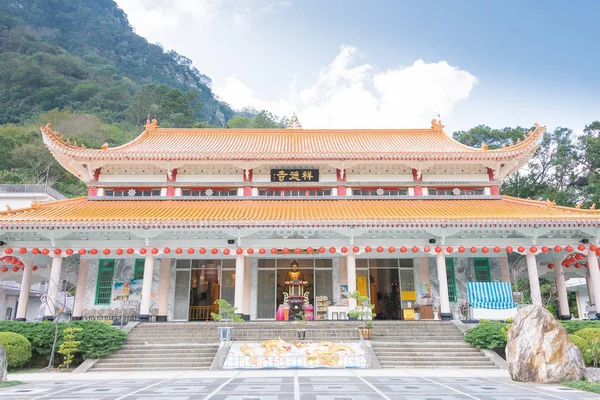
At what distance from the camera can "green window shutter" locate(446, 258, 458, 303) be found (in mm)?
16719

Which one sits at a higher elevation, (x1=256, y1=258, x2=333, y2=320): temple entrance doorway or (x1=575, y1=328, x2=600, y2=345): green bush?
(x1=256, y1=258, x2=333, y2=320): temple entrance doorway

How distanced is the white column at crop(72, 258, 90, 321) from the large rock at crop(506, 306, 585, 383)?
1506 cm

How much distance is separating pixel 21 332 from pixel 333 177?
40.7 feet

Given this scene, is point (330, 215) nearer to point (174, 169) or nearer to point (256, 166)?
point (256, 166)

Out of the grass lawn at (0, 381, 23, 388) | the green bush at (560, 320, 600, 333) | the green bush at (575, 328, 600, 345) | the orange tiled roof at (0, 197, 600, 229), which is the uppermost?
the orange tiled roof at (0, 197, 600, 229)

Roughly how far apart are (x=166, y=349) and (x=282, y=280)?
648cm

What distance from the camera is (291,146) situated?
2033 centimetres

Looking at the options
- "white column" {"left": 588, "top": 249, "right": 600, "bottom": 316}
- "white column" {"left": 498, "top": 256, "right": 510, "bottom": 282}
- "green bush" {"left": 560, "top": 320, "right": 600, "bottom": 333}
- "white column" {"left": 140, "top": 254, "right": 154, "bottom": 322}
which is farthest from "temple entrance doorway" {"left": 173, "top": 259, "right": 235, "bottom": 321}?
"white column" {"left": 588, "top": 249, "right": 600, "bottom": 316}

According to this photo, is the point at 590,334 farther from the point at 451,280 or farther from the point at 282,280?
the point at 282,280

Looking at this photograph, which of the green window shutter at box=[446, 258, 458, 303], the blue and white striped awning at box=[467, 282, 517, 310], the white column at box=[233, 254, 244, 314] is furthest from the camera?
the green window shutter at box=[446, 258, 458, 303]

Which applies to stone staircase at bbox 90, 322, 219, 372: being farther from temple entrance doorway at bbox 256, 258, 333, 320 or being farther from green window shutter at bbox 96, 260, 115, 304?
temple entrance doorway at bbox 256, 258, 333, 320

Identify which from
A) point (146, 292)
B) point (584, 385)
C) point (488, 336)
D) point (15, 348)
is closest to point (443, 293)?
point (488, 336)

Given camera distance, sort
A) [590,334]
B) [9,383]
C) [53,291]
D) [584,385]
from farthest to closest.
→ [53,291], [590,334], [9,383], [584,385]

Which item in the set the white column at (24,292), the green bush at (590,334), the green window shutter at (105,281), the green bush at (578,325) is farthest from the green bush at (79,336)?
the green bush at (578,325)
